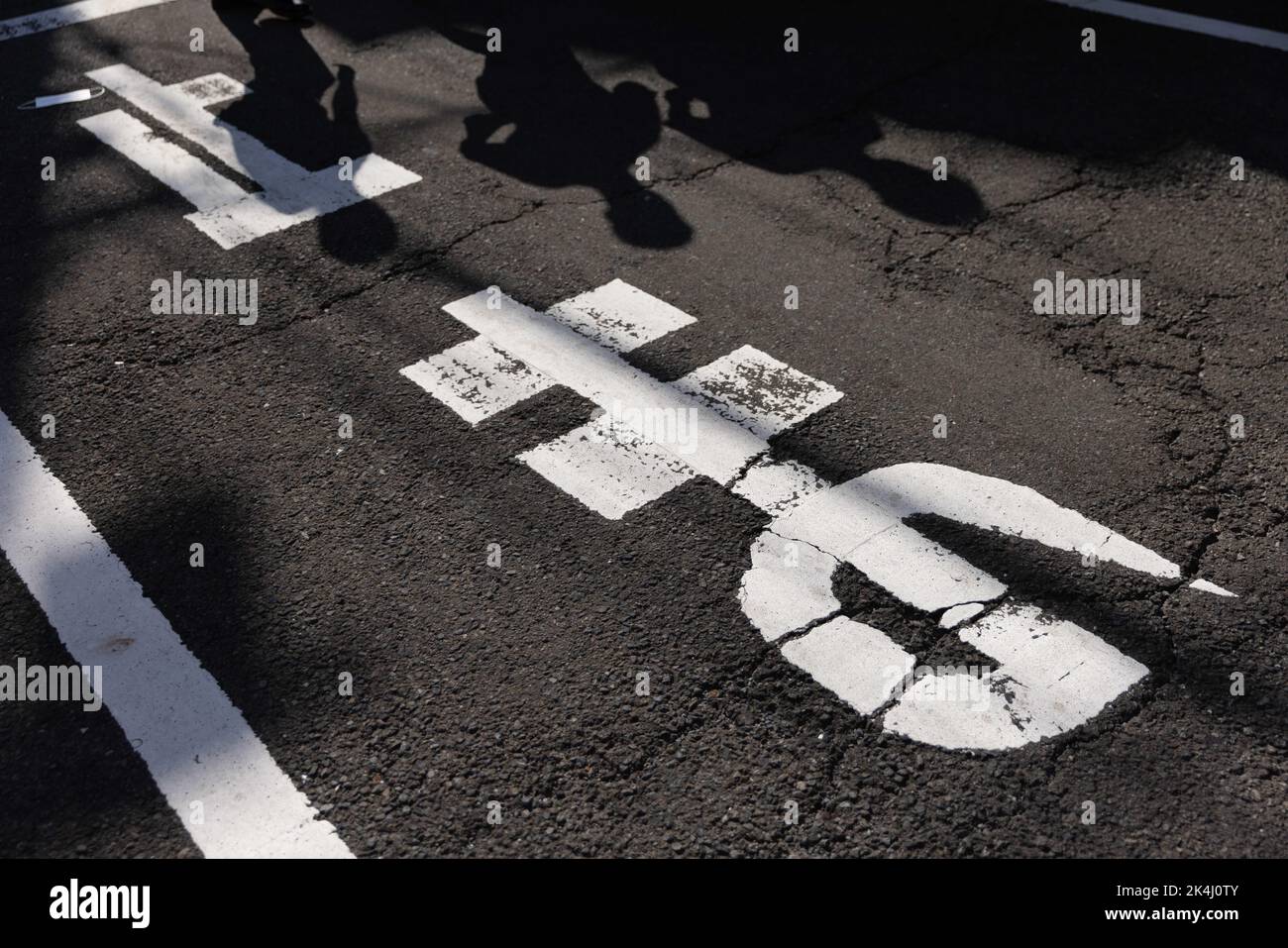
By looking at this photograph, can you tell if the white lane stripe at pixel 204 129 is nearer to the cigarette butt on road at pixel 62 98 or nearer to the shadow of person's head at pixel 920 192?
the cigarette butt on road at pixel 62 98

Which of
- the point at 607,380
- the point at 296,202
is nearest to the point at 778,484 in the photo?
the point at 607,380

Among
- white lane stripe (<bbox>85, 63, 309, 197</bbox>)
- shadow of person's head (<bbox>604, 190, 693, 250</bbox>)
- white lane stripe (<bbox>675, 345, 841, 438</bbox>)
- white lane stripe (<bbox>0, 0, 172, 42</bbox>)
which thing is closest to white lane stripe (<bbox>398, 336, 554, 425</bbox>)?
white lane stripe (<bbox>675, 345, 841, 438</bbox>)

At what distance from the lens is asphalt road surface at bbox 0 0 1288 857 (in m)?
3.33

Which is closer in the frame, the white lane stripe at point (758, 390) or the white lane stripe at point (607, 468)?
the white lane stripe at point (607, 468)

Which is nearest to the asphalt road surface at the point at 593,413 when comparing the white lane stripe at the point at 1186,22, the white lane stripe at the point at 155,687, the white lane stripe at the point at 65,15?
the white lane stripe at the point at 155,687

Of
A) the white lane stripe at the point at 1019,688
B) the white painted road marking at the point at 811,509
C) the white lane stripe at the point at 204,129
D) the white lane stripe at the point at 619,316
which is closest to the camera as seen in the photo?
the white lane stripe at the point at 1019,688

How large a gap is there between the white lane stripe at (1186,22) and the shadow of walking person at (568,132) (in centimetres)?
361

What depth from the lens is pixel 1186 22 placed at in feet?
27.3

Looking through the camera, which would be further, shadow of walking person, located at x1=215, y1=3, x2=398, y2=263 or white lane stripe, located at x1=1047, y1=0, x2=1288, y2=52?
white lane stripe, located at x1=1047, y1=0, x2=1288, y2=52

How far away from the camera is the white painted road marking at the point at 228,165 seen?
6434mm

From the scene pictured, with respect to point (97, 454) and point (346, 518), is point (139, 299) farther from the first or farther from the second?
point (346, 518)

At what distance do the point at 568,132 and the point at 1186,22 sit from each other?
4.56m

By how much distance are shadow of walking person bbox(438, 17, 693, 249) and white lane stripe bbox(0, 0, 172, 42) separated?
323 centimetres

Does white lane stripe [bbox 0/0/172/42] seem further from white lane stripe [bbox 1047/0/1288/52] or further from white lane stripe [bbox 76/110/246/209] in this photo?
white lane stripe [bbox 1047/0/1288/52]
